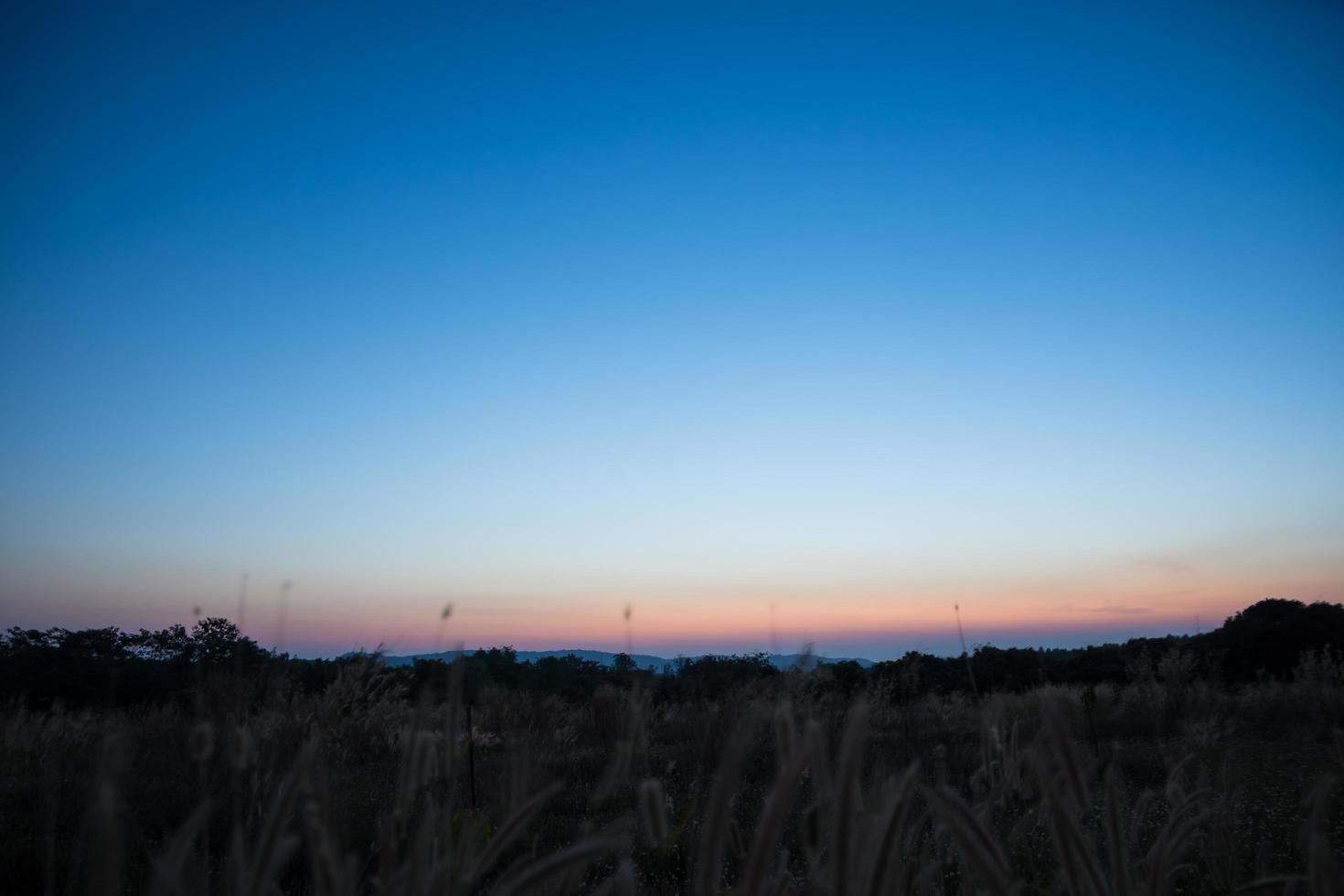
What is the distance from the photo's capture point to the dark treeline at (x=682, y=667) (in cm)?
1079

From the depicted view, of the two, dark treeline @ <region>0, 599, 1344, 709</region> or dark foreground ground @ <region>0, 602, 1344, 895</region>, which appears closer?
dark foreground ground @ <region>0, 602, 1344, 895</region>

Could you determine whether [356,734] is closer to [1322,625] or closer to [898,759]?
[898,759]

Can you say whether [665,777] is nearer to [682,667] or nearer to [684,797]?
[684,797]

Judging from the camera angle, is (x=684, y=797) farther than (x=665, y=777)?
No

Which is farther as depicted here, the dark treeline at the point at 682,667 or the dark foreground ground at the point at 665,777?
the dark treeline at the point at 682,667

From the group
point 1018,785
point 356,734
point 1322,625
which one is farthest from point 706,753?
point 1322,625

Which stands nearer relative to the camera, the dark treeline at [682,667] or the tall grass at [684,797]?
the tall grass at [684,797]

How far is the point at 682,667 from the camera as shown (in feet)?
45.2

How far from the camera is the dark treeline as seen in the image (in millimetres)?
10791

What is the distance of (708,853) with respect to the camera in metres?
0.78

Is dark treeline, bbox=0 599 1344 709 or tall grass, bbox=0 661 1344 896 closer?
tall grass, bbox=0 661 1344 896

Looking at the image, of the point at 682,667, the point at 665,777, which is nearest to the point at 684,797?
the point at 665,777

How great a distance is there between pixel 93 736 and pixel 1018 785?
1177cm

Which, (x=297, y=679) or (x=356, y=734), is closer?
(x=297, y=679)
